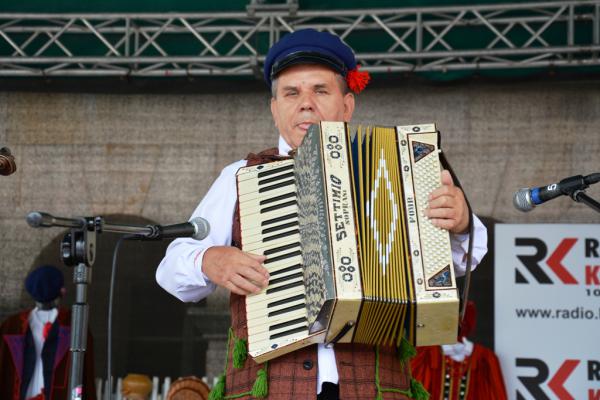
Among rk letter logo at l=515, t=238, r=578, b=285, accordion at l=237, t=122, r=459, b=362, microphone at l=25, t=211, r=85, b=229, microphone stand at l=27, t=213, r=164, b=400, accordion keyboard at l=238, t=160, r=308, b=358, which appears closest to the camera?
microphone at l=25, t=211, r=85, b=229

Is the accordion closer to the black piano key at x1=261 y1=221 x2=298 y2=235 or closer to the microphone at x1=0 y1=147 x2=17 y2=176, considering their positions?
the black piano key at x1=261 y1=221 x2=298 y2=235

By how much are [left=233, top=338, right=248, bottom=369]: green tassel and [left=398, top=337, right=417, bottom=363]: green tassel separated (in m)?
0.44

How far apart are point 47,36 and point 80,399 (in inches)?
160

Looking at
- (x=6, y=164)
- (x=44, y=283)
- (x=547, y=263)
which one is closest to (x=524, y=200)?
(x=6, y=164)

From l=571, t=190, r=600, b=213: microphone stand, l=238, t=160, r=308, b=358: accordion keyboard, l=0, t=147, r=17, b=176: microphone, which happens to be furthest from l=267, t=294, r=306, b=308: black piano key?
l=0, t=147, r=17, b=176: microphone

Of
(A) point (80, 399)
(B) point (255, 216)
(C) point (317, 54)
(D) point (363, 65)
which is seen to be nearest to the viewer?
(A) point (80, 399)

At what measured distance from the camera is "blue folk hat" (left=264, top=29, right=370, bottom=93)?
292 centimetres

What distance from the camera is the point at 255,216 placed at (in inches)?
106

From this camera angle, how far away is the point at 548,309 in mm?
5699

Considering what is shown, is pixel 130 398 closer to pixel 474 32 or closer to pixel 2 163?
pixel 474 32

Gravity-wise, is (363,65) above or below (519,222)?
above

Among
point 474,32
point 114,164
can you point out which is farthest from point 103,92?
point 474,32

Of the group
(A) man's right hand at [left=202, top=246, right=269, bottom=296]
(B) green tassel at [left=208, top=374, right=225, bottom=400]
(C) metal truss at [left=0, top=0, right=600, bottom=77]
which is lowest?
(B) green tassel at [left=208, top=374, right=225, bottom=400]

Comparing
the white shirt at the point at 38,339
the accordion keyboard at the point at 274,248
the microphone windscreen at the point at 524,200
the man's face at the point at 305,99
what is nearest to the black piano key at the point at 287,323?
the accordion keyboard at the point at 274,248
